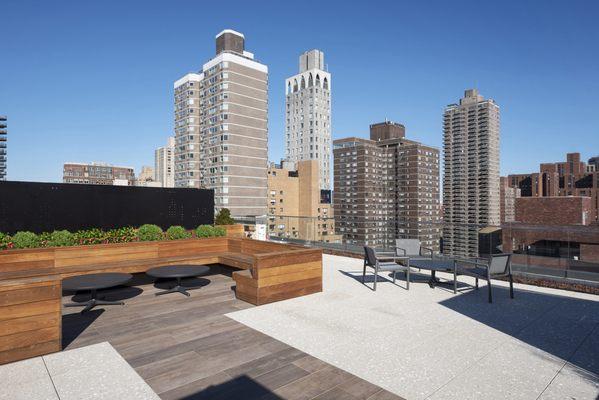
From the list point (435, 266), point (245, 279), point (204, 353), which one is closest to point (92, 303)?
point (245, 279)

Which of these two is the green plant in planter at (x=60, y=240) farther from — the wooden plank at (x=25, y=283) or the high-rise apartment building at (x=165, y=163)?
the high-rise apartment building at (x=165, y=163)

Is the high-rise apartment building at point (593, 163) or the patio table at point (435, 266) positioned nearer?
the patio table at point (435, 266)

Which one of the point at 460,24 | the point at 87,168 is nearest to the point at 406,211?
the point at 460,24

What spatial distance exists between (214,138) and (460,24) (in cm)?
5615

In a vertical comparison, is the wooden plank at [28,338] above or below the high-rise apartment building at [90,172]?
below

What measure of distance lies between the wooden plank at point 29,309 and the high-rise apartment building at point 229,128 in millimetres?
65840

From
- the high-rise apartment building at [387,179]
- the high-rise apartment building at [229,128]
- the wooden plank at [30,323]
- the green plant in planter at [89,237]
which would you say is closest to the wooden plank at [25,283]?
the wooden plank at [30,323]

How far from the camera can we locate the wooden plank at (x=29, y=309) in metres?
3.50

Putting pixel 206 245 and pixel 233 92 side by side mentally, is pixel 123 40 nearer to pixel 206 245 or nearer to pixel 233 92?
pixel 206 245

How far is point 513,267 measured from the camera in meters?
7.78

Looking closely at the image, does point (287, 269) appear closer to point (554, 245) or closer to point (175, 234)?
point (175, 234)

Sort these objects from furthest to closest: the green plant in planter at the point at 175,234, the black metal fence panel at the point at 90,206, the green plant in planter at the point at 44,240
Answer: the black metal fence panel at the point at 90,206
the green plant in planter at the point at 175,234
the green plant in planter at the point at 44,240

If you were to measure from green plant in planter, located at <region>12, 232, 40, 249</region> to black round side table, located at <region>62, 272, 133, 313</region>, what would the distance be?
1322 mm

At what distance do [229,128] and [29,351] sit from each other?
2776 inches
